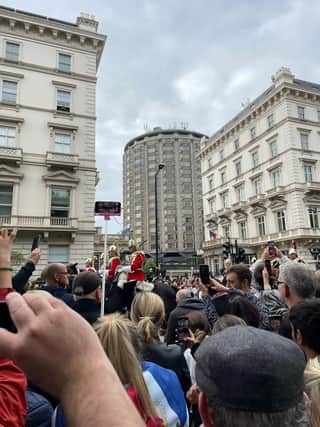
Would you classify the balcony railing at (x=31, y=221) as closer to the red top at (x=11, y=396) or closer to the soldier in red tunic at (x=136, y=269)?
the soldier in red tunic at (x=136, y=269)

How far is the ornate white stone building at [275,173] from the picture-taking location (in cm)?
3148

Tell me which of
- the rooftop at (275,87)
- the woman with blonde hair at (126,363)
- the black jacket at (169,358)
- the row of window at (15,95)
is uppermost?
the rooftop at (275,87)

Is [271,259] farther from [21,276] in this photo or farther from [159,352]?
[21,276]

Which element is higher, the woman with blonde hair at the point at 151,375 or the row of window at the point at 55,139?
the row of window at the point at 55,139

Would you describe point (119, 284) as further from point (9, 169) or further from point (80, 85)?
point (80, 85)

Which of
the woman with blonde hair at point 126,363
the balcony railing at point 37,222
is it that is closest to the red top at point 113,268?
the woman with blonde hair at point 126,363

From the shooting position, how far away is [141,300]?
319cm

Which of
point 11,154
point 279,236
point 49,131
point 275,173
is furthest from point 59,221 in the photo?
point 275,173

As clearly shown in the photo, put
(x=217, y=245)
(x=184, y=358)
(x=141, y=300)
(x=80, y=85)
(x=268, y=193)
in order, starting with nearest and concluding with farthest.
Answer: (x=184, y=358) → (x=141, y=300) → (x=80, y=85) → (x=268, y=193) → (x=217, y=245)

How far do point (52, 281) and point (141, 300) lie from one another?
192 cm

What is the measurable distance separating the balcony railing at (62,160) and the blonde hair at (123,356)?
19051mm

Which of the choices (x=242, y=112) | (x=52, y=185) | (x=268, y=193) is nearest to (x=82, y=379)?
(x=52, y=185)

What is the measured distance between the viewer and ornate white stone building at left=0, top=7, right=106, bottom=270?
18.8m

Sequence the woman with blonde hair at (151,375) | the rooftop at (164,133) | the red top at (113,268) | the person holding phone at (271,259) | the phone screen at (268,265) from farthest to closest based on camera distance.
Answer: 1. the rooftop at (164,133)
2. the red top at (113,268)
3. the person holding phone at (271,259)
4. the phone screen at (268,265)
5. the woman with blonde hair at (151,375)
